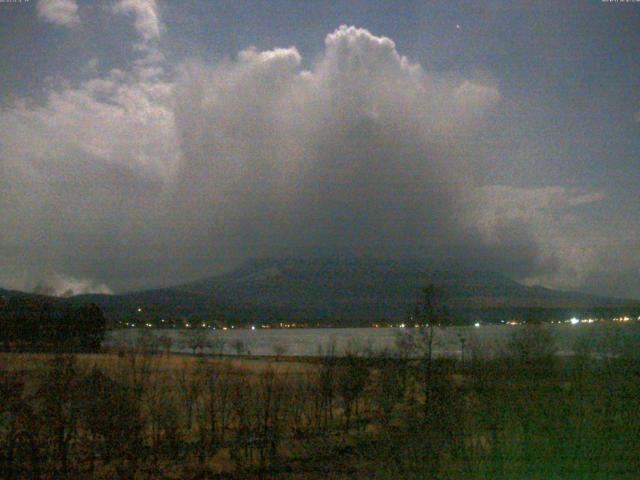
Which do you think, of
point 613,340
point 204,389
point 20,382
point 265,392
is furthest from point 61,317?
point 613,340

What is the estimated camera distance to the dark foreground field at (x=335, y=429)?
45.4 ft

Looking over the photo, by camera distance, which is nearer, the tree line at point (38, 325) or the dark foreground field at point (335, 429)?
the dark foreground field at point (335, 429)

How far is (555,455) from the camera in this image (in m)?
13.6

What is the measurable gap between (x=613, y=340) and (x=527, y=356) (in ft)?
8.59

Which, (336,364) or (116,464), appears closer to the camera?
(116,464)

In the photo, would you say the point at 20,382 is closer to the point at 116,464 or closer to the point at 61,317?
the point at 116,464

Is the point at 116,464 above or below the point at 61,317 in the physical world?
below

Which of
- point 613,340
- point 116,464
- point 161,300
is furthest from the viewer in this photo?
point 161,300

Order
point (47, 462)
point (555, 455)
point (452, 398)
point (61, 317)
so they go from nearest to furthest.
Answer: point (555, 455) < point (47, 462) < point (452, 398) < point (61, 317)

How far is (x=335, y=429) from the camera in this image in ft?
78.7

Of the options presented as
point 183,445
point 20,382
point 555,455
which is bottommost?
point 183,445

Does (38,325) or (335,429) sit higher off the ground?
(38,325)

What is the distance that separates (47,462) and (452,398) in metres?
10.7

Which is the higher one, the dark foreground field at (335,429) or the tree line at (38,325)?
the tree line at (38,325)
